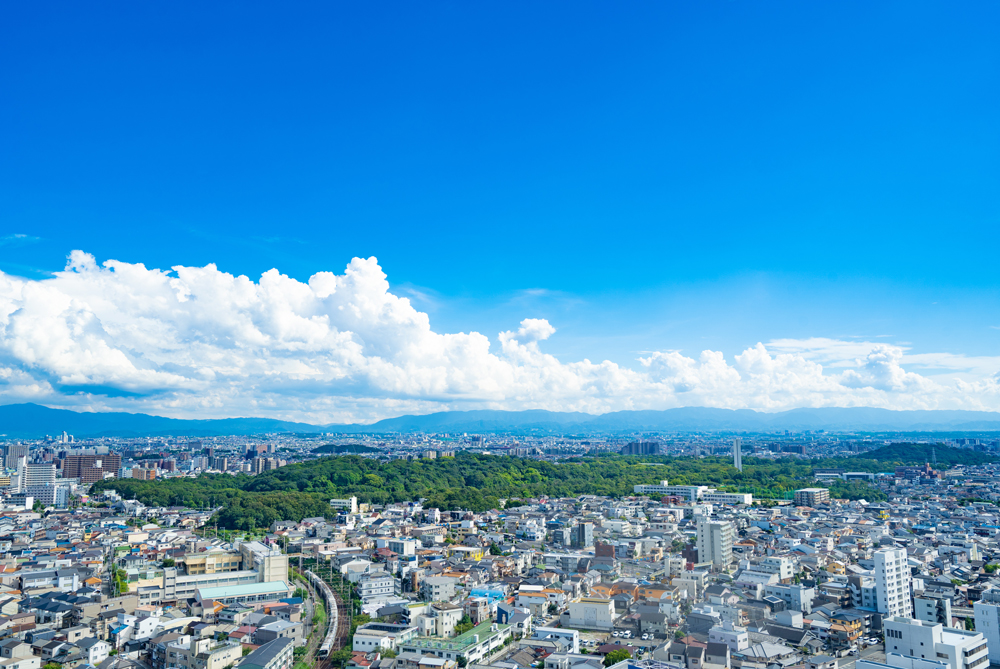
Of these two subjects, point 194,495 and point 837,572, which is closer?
point 837,572

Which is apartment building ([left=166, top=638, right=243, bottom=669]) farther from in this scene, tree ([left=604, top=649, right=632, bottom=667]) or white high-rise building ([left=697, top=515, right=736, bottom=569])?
white high-rise building ([left=697, top=515, right=736, bottom=569])

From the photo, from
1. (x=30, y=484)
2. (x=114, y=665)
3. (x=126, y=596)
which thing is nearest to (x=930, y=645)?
(x=114, y=665)

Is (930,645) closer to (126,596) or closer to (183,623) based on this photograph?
(183,623)

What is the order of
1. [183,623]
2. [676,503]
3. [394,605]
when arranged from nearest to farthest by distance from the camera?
[183,623] → [394,605] → [676,503]

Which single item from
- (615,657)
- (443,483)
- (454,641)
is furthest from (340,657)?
(443,483)

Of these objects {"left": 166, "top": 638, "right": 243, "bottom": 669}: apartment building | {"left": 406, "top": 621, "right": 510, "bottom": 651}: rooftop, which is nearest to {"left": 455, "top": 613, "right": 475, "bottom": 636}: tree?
{"left": 406, "top": 621, "right": 510, "bottom": 651}: rooftop

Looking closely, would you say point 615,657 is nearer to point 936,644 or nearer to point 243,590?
point 936,644

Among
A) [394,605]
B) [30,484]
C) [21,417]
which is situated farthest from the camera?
[21,417]
